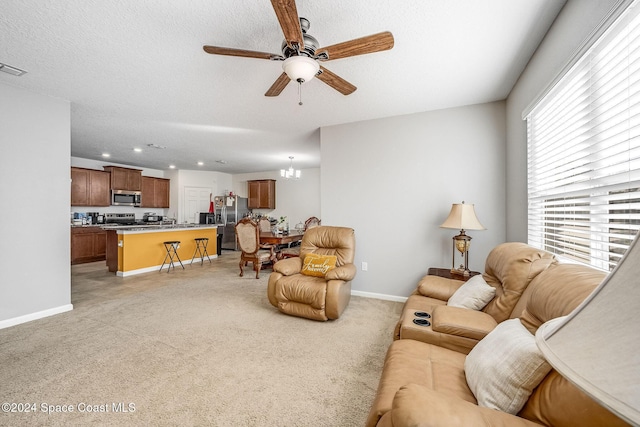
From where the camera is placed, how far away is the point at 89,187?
6.43m

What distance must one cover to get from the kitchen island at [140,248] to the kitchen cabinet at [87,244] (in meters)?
1.22

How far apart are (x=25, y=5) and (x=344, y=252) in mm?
3398

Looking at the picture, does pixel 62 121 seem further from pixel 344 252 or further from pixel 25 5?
pixel 344 252

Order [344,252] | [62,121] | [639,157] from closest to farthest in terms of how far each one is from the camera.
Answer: [639,157], [62,121], [344,252]

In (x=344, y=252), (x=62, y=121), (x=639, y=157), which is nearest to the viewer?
(x=639, y=157)

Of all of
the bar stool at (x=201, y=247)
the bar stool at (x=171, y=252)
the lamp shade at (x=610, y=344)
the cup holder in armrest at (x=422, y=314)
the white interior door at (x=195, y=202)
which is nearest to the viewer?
the lamp shade at (x=610, y=344)

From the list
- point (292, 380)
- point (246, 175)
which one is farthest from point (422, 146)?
point (246, 175)

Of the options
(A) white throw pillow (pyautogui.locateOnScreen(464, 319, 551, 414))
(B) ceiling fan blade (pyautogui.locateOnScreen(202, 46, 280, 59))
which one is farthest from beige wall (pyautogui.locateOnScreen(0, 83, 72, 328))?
(A) white throw pillow (pyautogui.locateOnScreen(464, 319, 551, 414))

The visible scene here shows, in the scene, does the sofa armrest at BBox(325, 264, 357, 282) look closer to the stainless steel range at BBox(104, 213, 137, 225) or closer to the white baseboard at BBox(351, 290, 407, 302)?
the white baseboard at BBox(351, 290, 407, 302)

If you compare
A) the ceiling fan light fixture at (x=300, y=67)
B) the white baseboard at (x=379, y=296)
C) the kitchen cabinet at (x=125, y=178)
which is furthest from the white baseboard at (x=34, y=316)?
the kitchen cabinet at (x=125, y=178)

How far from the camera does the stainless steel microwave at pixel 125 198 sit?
22.6ft

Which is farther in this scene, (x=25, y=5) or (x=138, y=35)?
(x=138, y=35)

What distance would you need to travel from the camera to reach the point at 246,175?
30.0 ft

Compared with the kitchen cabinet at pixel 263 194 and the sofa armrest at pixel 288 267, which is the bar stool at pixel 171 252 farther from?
the sofa armrest at pixel 288 267
